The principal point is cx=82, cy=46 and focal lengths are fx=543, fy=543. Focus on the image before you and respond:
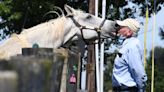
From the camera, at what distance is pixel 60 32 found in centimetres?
788

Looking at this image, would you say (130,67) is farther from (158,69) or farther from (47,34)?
(158,69)

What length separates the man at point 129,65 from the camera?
5.81 metres

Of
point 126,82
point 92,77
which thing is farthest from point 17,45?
point 92,77

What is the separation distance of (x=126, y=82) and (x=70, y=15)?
8.94 ft

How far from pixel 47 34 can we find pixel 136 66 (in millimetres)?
2160

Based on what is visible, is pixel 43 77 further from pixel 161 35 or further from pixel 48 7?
pixel 161 35

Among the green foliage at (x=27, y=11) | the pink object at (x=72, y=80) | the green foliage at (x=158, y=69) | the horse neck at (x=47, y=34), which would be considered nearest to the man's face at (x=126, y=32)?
the pink object at (x=72, y=80)

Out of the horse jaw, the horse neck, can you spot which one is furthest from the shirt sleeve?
the horse jaw

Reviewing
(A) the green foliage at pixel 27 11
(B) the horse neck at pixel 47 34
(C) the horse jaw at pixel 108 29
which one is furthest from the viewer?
(A) the green foliage at pixel 27 11

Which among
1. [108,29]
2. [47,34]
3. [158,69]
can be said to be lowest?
[47,34]

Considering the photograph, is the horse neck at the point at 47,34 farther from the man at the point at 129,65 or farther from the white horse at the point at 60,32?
the man at the point at 129,65

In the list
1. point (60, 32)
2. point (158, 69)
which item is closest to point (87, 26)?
point (60, 32)

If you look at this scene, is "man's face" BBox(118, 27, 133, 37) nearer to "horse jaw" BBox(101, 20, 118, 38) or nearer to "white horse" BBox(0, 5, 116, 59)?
"white horse" BBox(0, 5, 116, 59)

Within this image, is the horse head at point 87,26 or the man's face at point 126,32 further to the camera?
the horse head at point 87,26
